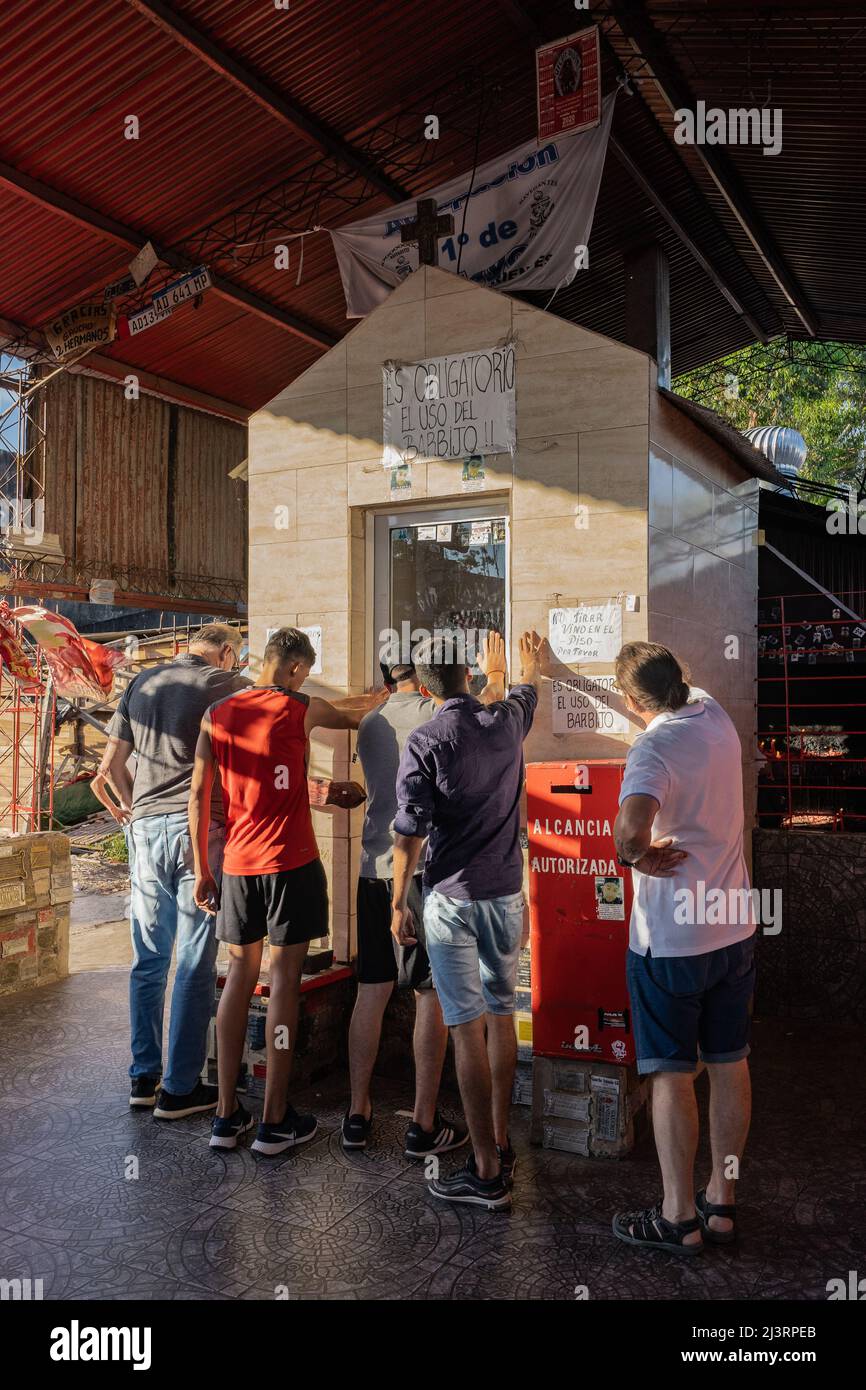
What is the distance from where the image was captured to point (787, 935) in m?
6.62

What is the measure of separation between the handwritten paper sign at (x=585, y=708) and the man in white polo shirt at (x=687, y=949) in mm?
1460

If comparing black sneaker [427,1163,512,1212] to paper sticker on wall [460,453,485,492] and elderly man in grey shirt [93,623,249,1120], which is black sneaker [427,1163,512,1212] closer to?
elderly man in grey shirt [93,623,249,1120]

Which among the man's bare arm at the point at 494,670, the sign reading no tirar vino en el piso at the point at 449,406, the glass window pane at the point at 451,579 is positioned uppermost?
the sign reading no tirar vino en el piso at the point at 449,406

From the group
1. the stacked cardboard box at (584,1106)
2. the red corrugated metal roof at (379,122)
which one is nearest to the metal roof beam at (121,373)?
the red corrugated metal roof at (379,122)

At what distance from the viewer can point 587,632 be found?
5203mm

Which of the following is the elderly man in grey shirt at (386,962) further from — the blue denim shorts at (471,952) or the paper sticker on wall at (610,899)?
the paper sticker on wall at (610,899)

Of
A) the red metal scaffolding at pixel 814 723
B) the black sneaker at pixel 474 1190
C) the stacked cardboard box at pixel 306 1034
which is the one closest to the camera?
the black sneaker at pixel 474 1190

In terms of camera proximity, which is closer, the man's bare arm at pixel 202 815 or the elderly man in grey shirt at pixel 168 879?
the man's bare arm at pixel 202 815

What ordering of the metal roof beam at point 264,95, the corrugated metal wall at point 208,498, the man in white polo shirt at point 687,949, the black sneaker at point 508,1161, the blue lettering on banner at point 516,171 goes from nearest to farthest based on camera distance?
1. the man in white polo shirt at point 687,949
2. the black sneaker at point 508,1161
3. the metal roof beam at point 264,95
4. the blue lettering on banner at point 516,171
5. the corrugated metal wall at point 208,498

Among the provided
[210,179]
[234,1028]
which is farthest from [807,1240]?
[210,179]

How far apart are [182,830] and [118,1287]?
2140mm

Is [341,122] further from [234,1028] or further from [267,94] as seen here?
[234,1028]

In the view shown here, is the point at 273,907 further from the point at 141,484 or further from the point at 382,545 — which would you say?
the point at 141,484

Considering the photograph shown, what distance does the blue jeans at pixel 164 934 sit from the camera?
4.82m
